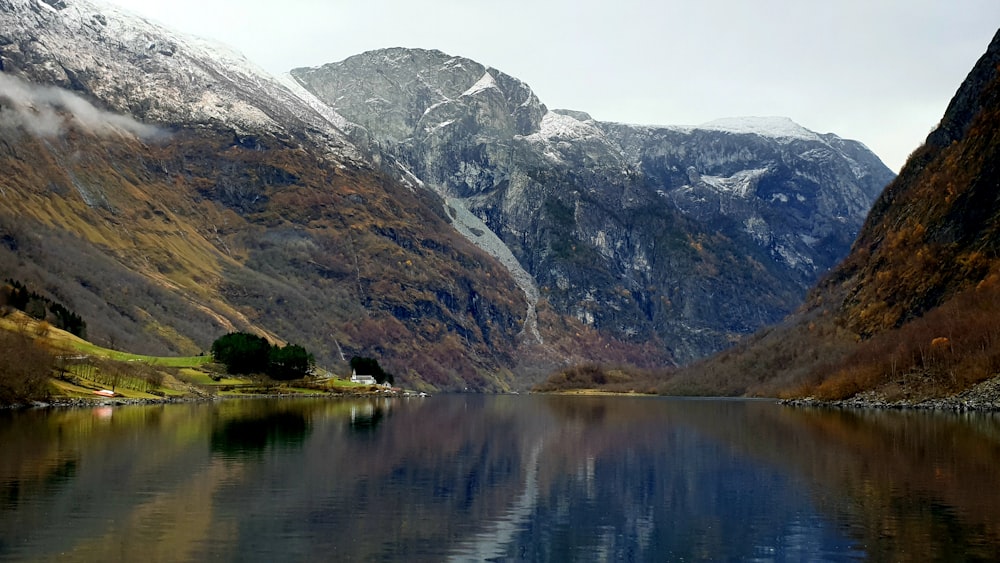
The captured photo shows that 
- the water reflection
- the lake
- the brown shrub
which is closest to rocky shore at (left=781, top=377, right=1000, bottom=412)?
the lake

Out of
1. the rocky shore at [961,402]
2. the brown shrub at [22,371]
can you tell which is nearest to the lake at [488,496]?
the brown shrub at [22,371]

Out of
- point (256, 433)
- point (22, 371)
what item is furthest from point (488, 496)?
point (22, 371)

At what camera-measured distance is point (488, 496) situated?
5850 centimetres

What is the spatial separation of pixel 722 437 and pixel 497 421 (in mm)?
45830

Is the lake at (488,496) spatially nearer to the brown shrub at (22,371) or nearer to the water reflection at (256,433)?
the water reflection at (256,433)

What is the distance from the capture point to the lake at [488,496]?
42.3m

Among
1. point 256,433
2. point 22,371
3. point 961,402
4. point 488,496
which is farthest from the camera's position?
point 961,402

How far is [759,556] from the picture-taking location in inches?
1645

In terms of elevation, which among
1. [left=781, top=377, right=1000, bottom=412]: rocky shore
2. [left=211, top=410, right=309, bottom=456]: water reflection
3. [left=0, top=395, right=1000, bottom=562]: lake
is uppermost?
[left=781, top=377, right=1000, bottom=412]: rocky shore

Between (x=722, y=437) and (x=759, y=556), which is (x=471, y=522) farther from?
(x=722, y=437)

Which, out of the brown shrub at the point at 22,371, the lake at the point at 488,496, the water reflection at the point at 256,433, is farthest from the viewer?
the brown shrub at the point at 22,371

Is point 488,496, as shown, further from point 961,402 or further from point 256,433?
point 961,402

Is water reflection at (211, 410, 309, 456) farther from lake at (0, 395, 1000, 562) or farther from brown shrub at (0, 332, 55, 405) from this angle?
brown shrub at (0, 332, 55, 405)

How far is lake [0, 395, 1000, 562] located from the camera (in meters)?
42.3
